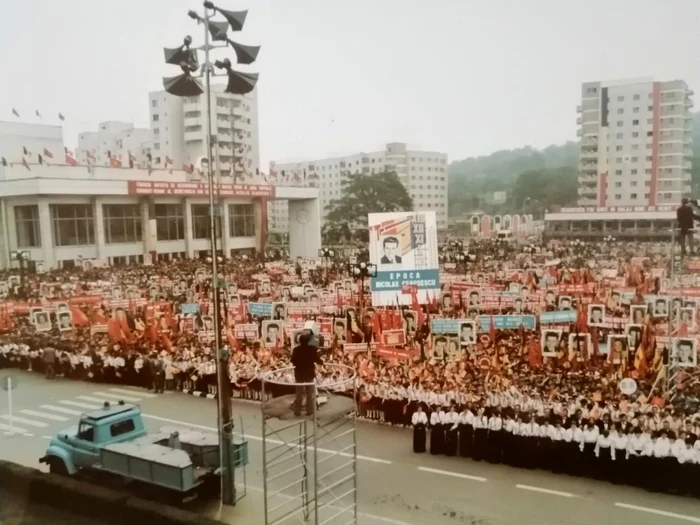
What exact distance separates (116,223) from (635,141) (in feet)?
31.4

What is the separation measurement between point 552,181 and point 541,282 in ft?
10.4

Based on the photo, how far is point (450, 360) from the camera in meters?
9.46

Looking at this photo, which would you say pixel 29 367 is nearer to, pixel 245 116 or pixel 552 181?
pixel 245 116

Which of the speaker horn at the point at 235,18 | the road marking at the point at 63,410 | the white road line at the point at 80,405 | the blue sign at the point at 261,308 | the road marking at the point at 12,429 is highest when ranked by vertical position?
the speaker horn at the point at 235,18

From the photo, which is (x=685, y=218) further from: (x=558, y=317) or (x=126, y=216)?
(x=126, y=216)

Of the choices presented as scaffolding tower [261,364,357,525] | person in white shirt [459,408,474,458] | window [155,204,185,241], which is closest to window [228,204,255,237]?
window [155,204,185,241]

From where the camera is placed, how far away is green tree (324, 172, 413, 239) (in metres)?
10.0

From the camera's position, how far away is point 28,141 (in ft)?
36.5

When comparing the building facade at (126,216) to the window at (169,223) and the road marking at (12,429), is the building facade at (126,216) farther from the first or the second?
the road marking at (12,429)

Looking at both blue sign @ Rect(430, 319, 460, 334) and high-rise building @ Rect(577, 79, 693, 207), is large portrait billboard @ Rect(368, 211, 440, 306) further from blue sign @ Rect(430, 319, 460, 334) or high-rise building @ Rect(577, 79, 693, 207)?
high-rise building @ Rect(577, 79, 693, 207)

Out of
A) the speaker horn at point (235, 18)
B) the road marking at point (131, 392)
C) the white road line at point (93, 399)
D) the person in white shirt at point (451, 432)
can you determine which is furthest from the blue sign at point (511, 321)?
the white road line at point (93, 399)

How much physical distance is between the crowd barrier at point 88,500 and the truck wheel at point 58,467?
0.20m

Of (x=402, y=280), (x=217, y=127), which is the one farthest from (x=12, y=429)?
(x=402, y=280)

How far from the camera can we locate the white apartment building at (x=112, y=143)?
38.3 feet
